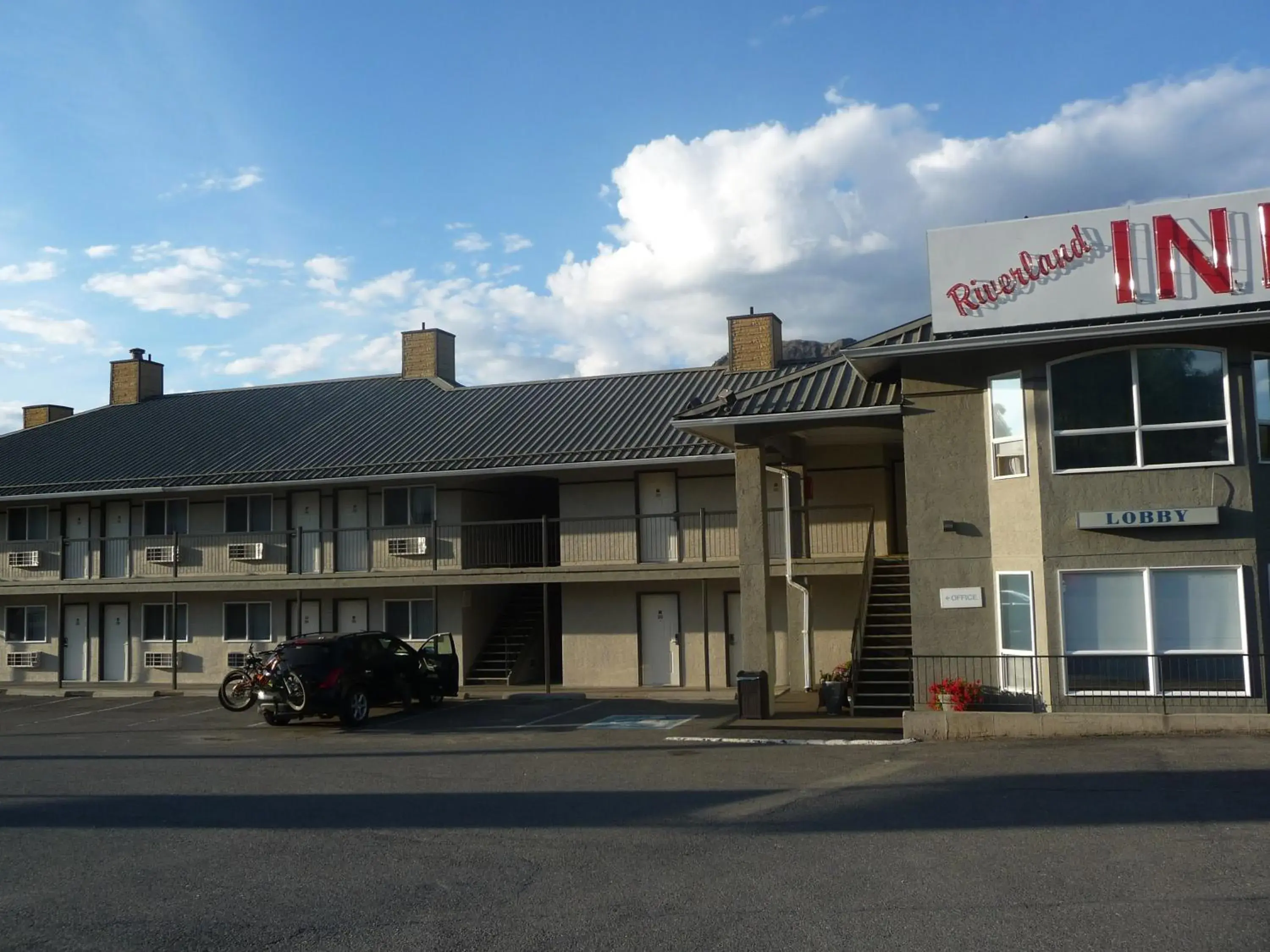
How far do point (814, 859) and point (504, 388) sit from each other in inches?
968

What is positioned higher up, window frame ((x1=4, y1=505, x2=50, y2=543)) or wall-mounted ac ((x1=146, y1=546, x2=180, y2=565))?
window frame ((x1=4, y1=505, x2=50, y2=543))

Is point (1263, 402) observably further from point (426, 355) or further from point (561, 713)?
point (426, 355)

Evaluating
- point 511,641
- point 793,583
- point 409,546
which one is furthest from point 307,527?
point 793,583

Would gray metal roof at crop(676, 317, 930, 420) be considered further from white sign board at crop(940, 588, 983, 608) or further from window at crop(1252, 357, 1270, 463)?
window at crop(1252, 357, 1270, 463)

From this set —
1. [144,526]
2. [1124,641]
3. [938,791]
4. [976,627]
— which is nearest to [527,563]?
[144,526]

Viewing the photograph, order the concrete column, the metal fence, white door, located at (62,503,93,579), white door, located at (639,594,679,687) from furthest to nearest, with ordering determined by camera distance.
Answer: white door, located at (62,503,93,579) < white door, located at (639,594,679,687) < the concrete column < the metal fence

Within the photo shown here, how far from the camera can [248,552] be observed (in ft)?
94.6

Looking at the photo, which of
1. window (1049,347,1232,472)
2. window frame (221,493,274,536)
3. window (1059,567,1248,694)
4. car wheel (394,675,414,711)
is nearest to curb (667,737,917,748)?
window (1059,567,1248,694)

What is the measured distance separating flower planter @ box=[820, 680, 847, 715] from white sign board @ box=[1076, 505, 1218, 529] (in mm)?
4636

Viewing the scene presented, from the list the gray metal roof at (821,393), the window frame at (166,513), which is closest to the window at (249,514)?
the window frame at (166,513)

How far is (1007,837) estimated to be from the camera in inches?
372

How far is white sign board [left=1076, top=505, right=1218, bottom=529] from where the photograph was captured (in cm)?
1544

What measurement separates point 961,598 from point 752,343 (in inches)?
518

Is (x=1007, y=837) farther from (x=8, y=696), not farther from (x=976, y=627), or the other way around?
(x=8, y=696)
